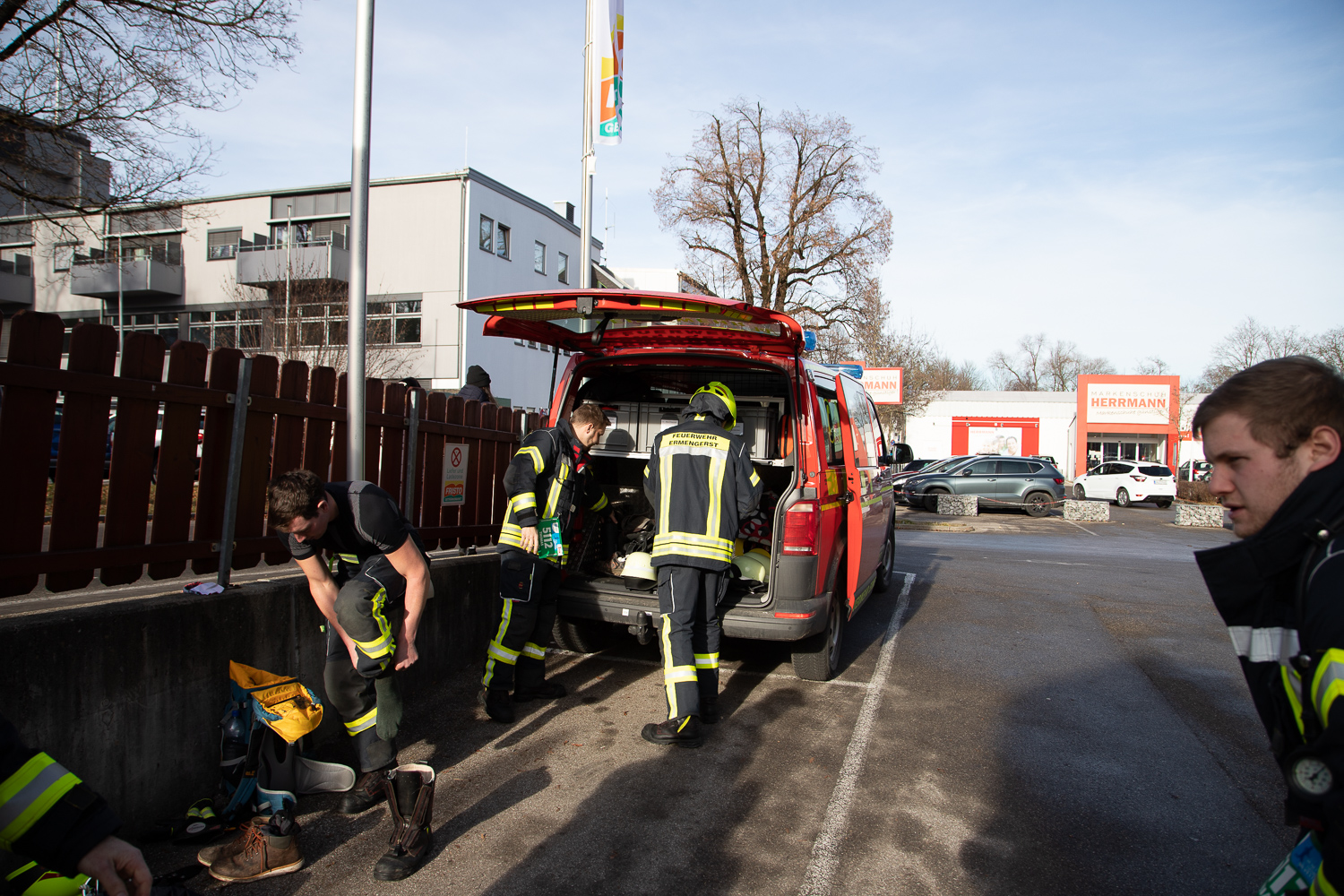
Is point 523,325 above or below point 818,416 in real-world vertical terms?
above

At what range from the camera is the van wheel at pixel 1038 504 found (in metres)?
21.7

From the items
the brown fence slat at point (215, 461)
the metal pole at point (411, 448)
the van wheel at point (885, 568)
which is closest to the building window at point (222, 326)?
the van wheel at point (885, 568)

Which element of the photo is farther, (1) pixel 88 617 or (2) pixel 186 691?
(2) pixel 186 691

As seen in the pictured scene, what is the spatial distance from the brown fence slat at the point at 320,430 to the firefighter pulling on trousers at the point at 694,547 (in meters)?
1.86

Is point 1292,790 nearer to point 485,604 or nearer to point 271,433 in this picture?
point 271,433

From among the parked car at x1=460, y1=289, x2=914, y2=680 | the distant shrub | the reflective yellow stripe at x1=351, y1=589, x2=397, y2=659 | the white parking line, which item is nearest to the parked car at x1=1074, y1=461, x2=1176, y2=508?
the distant shrub

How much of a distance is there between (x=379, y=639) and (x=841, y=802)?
2134 mm

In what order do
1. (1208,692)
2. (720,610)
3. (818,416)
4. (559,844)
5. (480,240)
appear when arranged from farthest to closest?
1. (480,240)
2. (1208,692)
3. (818,416)
4. (720,610)
5. (559,844)

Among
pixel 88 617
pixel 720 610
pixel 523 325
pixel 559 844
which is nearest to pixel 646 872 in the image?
pixel 559 844

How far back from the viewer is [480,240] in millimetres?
28812

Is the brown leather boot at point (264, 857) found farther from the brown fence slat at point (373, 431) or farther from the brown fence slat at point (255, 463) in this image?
the brown fence slat at point (373, 431)

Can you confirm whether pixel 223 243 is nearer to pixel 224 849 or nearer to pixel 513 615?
pixel 513 615

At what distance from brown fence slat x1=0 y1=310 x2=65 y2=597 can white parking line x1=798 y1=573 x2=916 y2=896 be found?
3246 mm

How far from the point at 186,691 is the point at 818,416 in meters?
3.57
